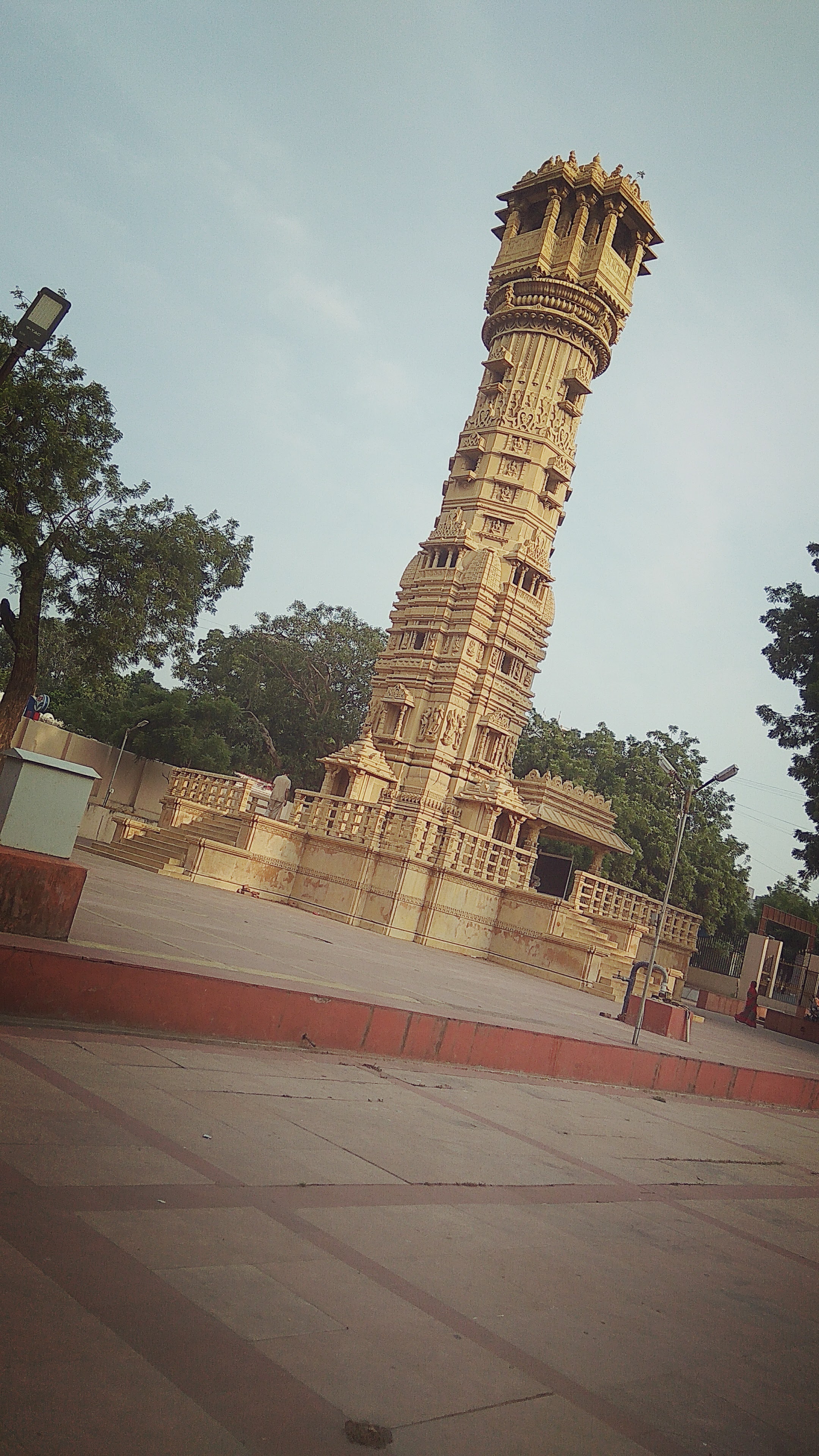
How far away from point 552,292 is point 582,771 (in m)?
19.6

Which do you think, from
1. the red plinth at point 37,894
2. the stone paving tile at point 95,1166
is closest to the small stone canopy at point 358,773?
the red plinth at point 37,894

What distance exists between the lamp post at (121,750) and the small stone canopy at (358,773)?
8.22 m

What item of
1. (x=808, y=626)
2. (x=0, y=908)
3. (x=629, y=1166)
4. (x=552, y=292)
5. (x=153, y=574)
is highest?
(x=552, y=292)

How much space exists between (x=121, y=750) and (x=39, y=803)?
1123 inches

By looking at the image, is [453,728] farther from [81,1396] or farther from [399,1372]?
[81,1396]

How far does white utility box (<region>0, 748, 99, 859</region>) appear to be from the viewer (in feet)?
20.3

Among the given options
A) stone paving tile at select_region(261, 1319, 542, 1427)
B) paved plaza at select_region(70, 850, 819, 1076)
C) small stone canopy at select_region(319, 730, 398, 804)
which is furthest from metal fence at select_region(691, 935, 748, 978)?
stone paving tile at select_region(261, 1319, 542, 1427)

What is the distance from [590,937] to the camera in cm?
2325

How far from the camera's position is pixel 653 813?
41438mm

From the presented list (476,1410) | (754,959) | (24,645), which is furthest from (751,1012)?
(476,1410)

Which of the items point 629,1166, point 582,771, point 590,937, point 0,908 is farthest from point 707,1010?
point 0,908

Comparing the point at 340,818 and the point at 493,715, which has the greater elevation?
the point at 493,715

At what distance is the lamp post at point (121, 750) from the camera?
107ft

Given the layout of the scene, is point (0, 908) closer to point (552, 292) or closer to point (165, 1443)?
point (165, 1443)
